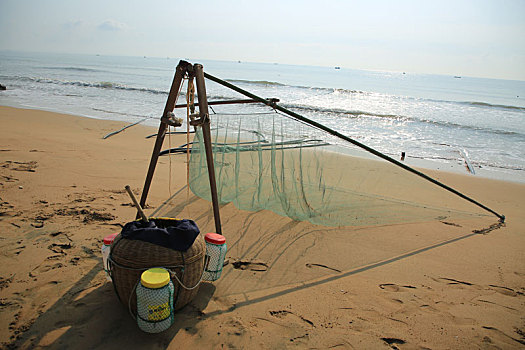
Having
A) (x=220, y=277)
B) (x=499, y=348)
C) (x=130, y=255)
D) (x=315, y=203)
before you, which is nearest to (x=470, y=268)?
(x=499, y=348)

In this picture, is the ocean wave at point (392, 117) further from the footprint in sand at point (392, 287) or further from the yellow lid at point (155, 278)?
the yellow lid at point (155, 278)

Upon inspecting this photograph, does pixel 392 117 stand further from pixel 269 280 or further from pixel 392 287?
pixel 269 280

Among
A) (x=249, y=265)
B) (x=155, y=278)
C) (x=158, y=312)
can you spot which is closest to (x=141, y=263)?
(x=155, y=278)

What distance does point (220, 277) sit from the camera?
272 centimetres

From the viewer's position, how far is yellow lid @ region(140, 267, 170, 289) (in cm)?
186

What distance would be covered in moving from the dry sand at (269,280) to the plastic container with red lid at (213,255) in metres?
0.16

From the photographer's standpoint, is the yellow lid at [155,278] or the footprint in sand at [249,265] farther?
the footprint in sand at [249,265]

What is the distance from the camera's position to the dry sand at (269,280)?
213 cm

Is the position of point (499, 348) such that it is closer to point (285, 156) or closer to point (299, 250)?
point (299, 250)

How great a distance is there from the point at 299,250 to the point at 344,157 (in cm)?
152

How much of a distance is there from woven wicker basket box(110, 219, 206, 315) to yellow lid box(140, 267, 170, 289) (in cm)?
7

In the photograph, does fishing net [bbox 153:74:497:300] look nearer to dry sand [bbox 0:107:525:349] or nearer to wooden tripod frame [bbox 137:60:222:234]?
dry sand [bbox 0:107:525:349]

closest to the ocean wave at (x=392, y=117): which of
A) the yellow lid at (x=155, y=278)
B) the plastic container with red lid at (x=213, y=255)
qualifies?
the plastic container with red lid at (x=213, y=255)

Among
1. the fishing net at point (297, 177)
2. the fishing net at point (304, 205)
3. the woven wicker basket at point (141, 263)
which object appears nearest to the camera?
the woven wicker basket at point (141, 263)
